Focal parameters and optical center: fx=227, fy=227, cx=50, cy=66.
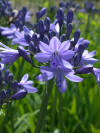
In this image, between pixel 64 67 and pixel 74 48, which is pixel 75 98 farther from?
pixel 64 67

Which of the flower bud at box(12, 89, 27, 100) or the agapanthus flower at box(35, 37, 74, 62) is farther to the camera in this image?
the flower bud at box(12, 89, 27, 100)

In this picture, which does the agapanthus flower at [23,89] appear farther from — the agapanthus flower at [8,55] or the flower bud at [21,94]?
the agapanthus flower at [8,55]

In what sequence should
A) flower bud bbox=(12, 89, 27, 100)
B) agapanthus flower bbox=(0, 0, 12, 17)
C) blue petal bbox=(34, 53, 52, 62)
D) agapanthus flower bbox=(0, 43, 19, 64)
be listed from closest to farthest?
blue petal bbox=(34, 53, 52, 62), agapanthus flower bbox=(0, 43, 19, 64), flower bud bbox=(12, 89, 27, 100), agapanthus flower bbox=(0, 0, 12, 17)

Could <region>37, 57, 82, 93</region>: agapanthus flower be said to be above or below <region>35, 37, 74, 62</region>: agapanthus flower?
below

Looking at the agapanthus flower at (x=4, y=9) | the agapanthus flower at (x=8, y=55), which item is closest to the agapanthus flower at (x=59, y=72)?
the agapanthus flower at (x=8, y=55)

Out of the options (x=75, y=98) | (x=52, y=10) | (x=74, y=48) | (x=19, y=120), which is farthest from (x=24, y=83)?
(x=52, y=10)

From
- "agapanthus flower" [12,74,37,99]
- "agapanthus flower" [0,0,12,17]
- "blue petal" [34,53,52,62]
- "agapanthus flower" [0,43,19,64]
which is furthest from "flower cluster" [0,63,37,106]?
"agapanthus flower" [0,0,12,17]

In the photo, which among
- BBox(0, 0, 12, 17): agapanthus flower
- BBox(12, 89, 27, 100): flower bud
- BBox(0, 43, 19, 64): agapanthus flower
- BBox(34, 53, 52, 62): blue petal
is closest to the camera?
BBox(34, 53, 52, 62): blue petal

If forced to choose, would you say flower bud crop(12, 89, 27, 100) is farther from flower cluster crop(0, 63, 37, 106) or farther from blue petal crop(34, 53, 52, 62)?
blue petal crop(34, 53, 52, 62)
